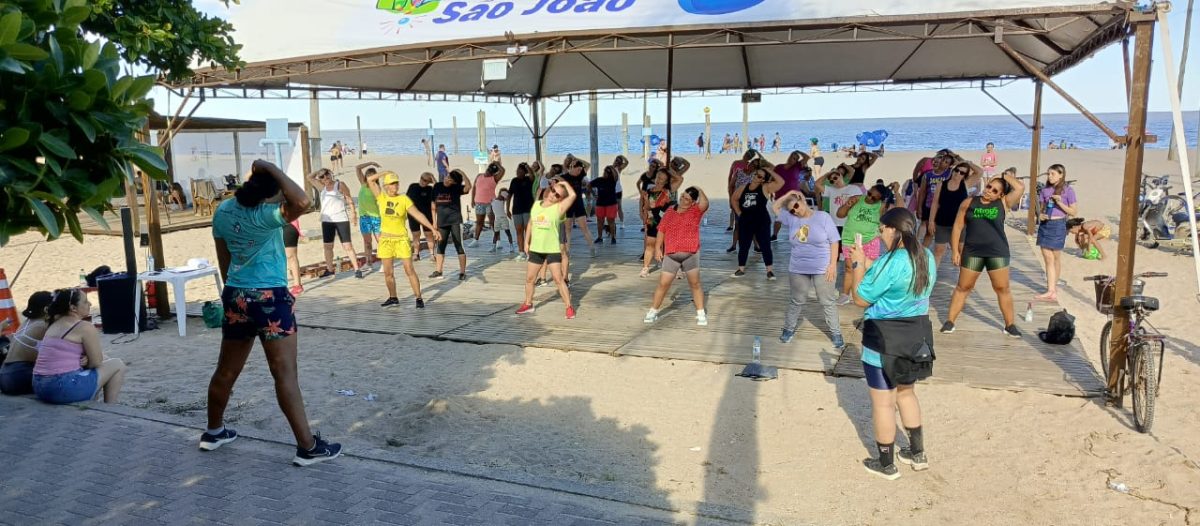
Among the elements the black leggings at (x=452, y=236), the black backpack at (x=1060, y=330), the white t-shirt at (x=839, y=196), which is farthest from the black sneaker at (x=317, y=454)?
the white t-shirt at (x=839, y=196)

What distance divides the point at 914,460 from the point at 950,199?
5.11m

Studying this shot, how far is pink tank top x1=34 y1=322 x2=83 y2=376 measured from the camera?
5328 mm

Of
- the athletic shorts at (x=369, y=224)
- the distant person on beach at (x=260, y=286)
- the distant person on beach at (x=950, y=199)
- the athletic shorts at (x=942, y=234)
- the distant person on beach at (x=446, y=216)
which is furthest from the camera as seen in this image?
the athletic shorts at (x=369, y=224)

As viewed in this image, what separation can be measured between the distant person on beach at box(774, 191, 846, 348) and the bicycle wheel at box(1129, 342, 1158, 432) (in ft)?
7.43

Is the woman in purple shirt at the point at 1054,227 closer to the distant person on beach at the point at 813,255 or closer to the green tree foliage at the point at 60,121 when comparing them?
the distant person on beach at the point at 813,255

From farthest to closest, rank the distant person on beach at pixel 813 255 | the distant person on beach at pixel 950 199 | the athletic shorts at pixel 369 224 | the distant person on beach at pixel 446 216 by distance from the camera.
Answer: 1. the athletic shorts at pixel 369 224
2. the distant person on beach at pixel 446 216
3. the distant person on beach at pixel 950 199
4. the distant person on beach at pixel 813 255

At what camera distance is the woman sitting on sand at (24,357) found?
557cm

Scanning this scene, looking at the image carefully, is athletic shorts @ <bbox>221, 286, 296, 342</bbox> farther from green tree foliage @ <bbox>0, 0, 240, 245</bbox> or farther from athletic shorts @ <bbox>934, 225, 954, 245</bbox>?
athletic shorts @ <bbox>934, 225, 954, 245</bbox>

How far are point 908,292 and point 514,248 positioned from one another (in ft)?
31.7

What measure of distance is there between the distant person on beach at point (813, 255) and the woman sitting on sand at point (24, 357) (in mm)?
5892

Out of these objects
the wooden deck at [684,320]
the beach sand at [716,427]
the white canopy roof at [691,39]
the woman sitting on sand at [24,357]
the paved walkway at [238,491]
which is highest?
the white canopy roof at [691,39]

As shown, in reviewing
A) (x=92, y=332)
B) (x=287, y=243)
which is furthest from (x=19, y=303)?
(x=92, y=332)

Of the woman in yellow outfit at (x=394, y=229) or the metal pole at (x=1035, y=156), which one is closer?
the woman in yellow outfit at (x=394, y=229)

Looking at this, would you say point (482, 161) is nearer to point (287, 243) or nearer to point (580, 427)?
point (287, 243)
